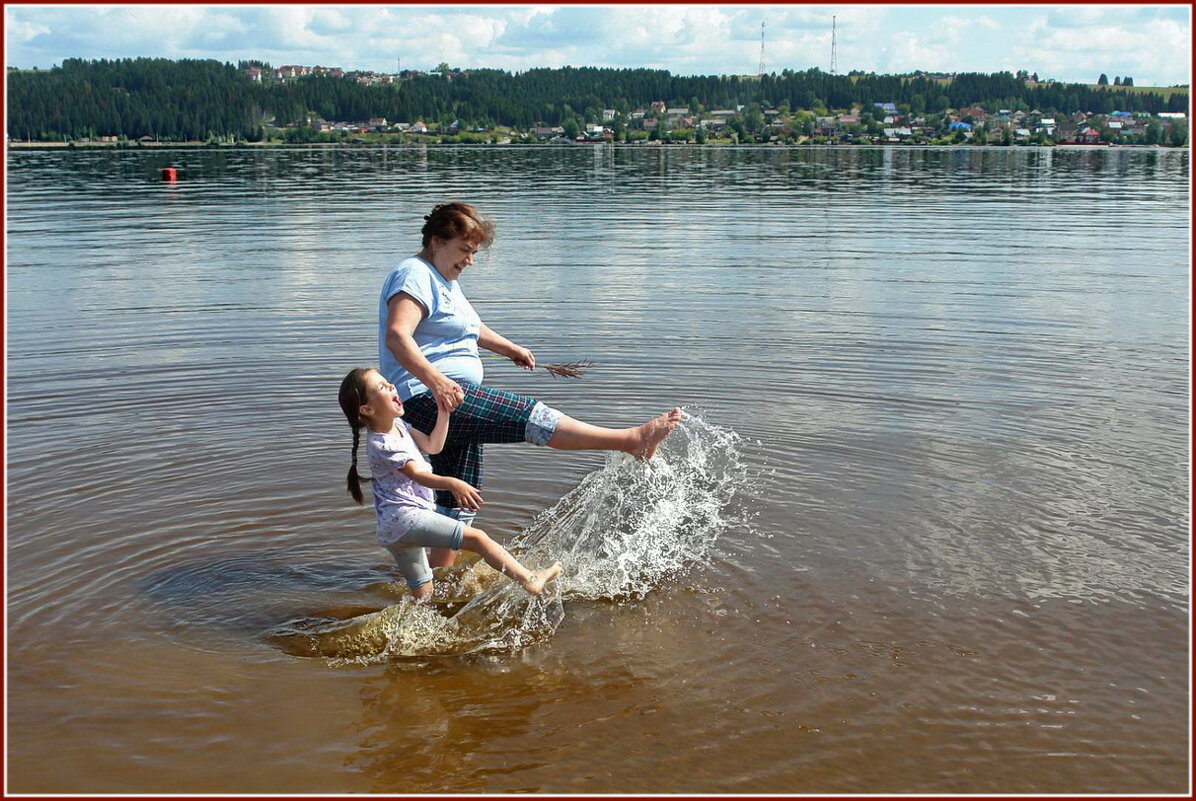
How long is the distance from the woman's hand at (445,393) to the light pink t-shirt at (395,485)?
316mm

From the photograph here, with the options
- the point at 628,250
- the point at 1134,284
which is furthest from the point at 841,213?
the point at 1134,284

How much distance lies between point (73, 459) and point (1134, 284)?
15519mm

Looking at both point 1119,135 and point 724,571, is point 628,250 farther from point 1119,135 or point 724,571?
point 1119,135

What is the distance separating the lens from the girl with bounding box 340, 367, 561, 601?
5.82 metres

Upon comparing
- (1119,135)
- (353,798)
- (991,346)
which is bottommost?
(353,798)

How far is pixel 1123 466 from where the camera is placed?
8.58 m

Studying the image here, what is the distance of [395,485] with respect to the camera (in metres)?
6.05

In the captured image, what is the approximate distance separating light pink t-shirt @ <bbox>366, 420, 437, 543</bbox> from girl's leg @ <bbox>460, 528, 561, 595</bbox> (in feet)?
0.92

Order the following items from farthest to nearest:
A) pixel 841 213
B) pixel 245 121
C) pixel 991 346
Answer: pixel 245 121
pixel 841 213
pixel 991 346

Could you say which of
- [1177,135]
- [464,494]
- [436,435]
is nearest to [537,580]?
[464,494]

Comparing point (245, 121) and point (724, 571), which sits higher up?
point (245, 121)

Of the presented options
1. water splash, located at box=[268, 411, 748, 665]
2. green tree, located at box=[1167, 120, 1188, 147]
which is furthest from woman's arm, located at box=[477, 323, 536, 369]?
green tree, located at box=[1167, 120, 1188, 147]

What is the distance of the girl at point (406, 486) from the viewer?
582cm

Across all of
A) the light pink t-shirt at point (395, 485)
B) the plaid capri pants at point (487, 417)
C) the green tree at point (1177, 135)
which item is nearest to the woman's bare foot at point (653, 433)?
the plaid capri pants at point (487, 417)
